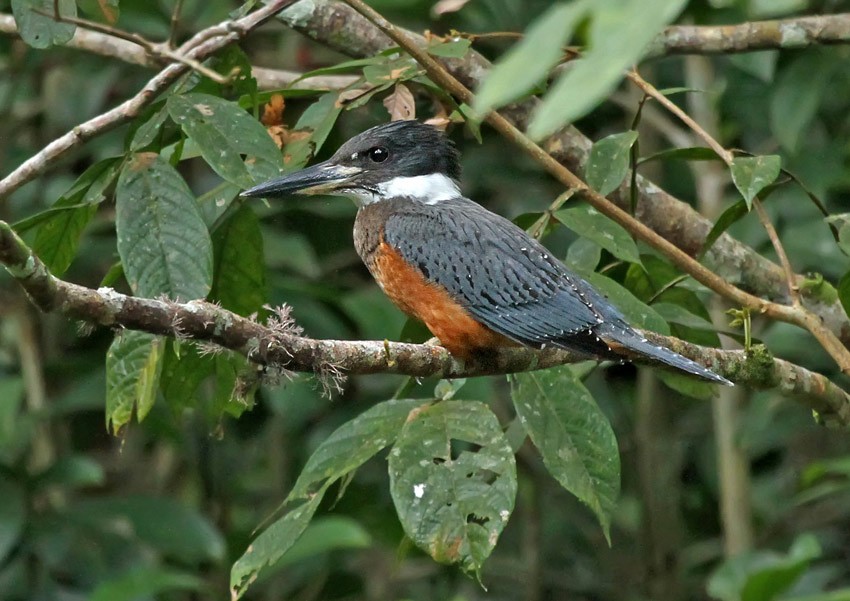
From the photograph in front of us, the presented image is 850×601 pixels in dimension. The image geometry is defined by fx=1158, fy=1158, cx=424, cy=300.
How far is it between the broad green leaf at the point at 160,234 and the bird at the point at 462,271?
25cm

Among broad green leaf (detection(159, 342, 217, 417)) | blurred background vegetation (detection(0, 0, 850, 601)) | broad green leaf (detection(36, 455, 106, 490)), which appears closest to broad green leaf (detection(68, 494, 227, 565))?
blurred background vegetation (detection(0, 0, 850, 601))

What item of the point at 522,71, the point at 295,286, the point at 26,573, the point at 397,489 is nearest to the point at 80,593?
the point at 26,573

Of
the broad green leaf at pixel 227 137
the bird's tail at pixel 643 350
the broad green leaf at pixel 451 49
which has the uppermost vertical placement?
the broad green leaf at pixel 451 49

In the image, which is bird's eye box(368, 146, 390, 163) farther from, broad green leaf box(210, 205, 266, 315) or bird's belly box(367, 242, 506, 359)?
broad green leaf box(210, 205, 266, 315)

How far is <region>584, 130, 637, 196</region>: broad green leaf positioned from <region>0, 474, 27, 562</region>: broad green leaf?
236 cm

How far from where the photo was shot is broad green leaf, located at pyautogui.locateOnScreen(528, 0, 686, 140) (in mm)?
809

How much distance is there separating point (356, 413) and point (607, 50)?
3.71 metres

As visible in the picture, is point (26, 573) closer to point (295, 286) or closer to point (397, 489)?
point (295, 286)

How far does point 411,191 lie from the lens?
340cm

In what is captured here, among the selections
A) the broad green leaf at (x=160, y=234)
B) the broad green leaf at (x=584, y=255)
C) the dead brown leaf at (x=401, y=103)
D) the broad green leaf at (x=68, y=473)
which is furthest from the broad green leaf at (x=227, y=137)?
the broad green leaf at (x=68, y=473)

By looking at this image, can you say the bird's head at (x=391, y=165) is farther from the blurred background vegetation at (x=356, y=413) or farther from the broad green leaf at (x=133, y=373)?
the broad green leaf at (x=133, y=373)

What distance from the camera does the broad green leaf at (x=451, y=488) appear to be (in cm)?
215

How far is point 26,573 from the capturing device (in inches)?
157

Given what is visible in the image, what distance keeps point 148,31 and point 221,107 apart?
2084 millimetres
